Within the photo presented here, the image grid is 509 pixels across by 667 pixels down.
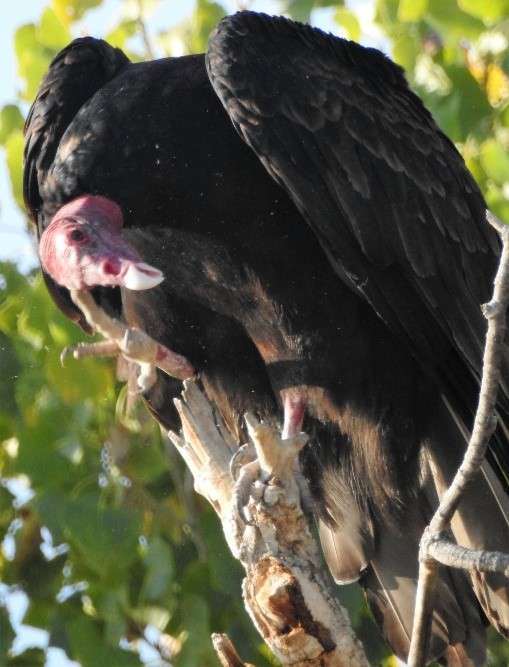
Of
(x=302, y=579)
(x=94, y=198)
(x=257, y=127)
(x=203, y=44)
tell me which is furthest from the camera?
(x=203, y=44)

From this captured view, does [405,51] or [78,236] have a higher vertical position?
[405,51]

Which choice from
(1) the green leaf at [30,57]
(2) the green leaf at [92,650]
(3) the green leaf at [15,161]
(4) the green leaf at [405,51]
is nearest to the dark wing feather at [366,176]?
(4) the green leaf at [405,51]

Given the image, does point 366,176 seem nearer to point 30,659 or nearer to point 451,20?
point 451,20

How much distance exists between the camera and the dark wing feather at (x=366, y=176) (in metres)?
3.09

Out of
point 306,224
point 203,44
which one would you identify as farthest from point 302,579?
point 203,44

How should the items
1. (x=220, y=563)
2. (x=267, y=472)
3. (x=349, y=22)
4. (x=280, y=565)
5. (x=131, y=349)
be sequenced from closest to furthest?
(x=280, y=565)
(x=267, y=472)
(x=131, y=349)
(x=220, y=563)
(x=349, y=22)

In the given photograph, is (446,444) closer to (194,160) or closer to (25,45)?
(194,160)

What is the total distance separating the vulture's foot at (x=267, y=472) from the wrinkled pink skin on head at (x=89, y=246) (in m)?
0.62

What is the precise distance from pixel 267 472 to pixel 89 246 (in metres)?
0.84

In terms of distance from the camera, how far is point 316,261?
3244 mm

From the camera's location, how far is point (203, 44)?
161 inches

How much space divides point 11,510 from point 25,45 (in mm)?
1655

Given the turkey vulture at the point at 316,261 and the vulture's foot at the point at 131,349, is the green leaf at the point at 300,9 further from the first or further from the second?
the vulture's foot at the point at 131,349

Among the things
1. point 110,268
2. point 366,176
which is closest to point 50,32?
point 110,268
